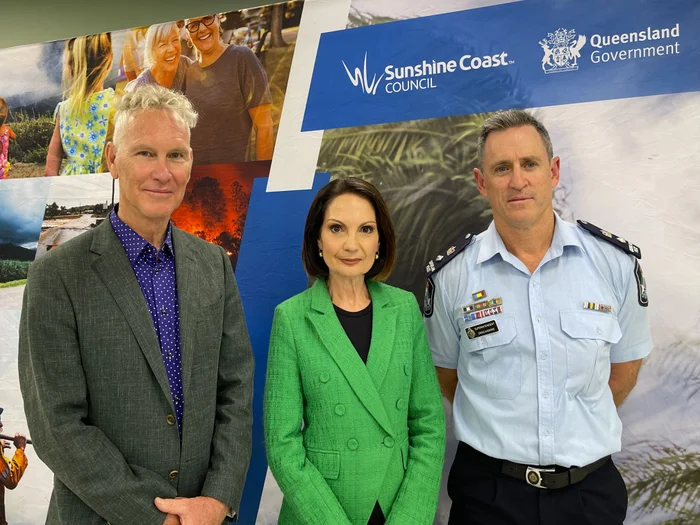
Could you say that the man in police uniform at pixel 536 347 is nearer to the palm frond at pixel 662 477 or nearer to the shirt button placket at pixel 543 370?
the shirt button placket at pixel 543 370

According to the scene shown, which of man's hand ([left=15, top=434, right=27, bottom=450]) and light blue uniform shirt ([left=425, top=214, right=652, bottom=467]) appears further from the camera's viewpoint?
man's hand ([left=15, top=434, right=27, bottom=450])

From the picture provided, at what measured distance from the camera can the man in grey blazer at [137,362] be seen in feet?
4.46

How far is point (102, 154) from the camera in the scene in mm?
2773

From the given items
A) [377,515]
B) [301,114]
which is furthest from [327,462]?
[301,114]

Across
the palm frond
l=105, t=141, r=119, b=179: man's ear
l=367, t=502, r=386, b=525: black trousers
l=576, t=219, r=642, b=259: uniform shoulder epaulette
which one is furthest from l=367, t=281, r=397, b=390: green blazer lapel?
the palm frond

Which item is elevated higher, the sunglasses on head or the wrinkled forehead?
the sunglasses on head

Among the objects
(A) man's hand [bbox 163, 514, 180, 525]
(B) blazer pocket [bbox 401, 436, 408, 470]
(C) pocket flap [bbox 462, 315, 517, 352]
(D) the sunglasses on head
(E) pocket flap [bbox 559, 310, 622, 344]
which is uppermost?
(D) the sunglasses on head

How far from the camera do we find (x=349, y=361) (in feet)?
5.15

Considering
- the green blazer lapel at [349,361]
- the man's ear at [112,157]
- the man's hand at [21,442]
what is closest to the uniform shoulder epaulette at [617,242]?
the green blazer lapel at [349,361]

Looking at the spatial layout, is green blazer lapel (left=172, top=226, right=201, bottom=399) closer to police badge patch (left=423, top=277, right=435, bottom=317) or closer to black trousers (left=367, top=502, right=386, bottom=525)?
black trousers (left=367, top=502, right=386, bottom=525)

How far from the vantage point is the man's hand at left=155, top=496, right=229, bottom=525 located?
1.40m

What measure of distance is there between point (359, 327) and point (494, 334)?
1.34ft

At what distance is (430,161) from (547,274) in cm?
74

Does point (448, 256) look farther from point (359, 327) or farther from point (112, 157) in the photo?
point (112, 157)
